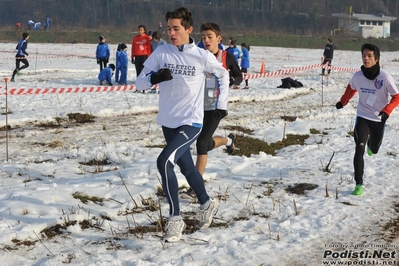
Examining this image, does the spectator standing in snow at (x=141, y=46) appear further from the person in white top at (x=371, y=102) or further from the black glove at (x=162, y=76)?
the black glove at (x=162, y=76)

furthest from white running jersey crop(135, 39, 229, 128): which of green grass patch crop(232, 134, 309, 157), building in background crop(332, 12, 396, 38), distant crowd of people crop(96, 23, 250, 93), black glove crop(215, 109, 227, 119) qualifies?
building in background crop(332, 12, 396, 38)

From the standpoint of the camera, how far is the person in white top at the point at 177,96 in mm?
4906

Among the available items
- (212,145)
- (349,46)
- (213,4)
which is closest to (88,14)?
(213,4)

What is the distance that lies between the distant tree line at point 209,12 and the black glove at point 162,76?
277 ft

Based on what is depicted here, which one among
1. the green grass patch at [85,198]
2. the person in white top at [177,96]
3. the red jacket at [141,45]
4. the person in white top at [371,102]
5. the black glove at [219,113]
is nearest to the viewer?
the person in white top at [177,96]

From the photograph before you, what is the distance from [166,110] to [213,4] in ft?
343

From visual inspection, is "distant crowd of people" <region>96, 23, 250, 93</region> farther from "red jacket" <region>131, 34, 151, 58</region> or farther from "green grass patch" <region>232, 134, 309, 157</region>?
"green grass patch" <region>232, 134, 309, 157</region>

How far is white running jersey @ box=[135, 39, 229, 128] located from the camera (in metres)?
5.00

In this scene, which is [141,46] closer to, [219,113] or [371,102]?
[371,102]

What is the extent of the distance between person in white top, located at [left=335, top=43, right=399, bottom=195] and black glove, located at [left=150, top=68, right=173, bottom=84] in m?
2.76

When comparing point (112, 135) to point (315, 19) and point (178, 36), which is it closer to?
point (178, 36)

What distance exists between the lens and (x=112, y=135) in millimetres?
10352

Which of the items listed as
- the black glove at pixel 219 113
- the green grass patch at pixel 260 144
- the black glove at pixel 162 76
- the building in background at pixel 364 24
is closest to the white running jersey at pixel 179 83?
the black glove at pixel 162 76

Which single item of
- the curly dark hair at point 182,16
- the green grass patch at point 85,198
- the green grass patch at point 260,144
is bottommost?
the green grass patch at point 260,144
